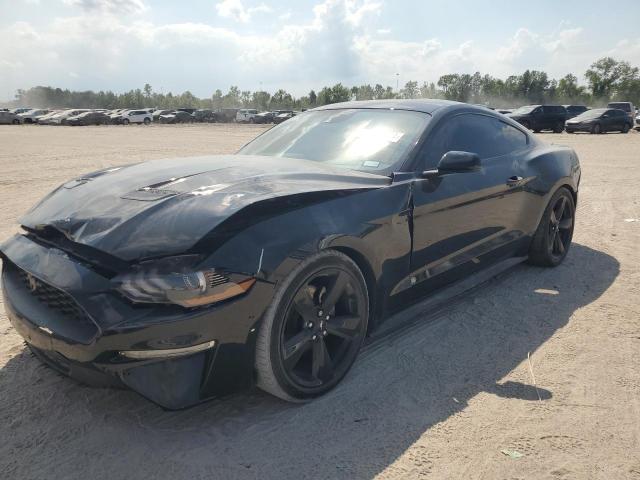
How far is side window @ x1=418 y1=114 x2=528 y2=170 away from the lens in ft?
11.0

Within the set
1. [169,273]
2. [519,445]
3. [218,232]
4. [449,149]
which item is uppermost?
[449,149]

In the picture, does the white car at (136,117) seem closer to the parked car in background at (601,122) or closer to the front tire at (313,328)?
the parked car in background at (601,122)

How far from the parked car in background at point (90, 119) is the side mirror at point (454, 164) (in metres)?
45.9

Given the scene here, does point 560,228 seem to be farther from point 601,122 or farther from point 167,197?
point 601,122

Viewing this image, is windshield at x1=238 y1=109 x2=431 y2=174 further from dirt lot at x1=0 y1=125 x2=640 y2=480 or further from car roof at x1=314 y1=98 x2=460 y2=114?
dirt lot at x1=0 y1=125 x2=640 y2=480

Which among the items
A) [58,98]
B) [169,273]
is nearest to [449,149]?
[169,273]

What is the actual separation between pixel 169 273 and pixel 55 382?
118cm

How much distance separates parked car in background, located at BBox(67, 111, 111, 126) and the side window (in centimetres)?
4528

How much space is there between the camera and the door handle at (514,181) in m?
3.97

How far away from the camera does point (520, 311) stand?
150 inches

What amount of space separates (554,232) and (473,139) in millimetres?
1535

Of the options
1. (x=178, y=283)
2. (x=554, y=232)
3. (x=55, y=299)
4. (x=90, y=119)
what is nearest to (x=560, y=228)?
(x=554, y=232)

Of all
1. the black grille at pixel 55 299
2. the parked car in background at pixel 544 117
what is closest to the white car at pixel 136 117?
the parked car in background at pixel 544 117

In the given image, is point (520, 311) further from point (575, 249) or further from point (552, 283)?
point (575, 249)
